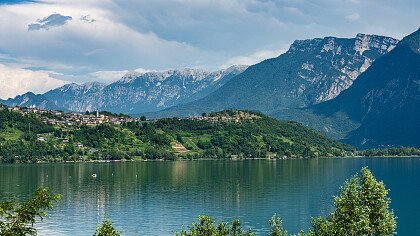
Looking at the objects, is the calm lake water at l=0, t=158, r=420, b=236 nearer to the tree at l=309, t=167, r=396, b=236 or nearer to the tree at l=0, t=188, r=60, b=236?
the tree at l=309, t=167, r=396, b=236

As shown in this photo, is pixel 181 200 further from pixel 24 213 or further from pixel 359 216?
pixel 24 213

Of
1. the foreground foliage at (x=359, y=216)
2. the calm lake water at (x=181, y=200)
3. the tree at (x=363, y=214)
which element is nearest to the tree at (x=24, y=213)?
the foreground foliage at (x=359, y=216)

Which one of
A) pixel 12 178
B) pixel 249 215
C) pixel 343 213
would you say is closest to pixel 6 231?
pixel 343 213

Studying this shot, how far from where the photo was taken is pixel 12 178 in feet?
631

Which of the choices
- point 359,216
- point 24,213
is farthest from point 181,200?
point 24,213

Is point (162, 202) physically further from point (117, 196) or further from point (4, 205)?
point (4, 205)

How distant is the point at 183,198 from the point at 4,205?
11402 cm

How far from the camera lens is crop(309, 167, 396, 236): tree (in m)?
43.7

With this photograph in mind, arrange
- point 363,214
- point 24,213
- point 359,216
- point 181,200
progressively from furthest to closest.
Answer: point 181,200
point 363,214
point 359,216
point 24,213

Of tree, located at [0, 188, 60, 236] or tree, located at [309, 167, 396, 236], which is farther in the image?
tree, located at [309, 167, 396, 236]

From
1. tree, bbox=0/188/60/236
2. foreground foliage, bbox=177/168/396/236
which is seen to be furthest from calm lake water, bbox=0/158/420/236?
tree, bbox=0/188/60/236

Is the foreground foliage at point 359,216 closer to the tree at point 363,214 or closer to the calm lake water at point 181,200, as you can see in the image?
the tree at point 363,214

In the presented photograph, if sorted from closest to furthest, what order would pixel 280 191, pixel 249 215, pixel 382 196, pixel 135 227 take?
pixel 382 196 < pixel 135 227 < pixel 249 215 < pixel 280 191

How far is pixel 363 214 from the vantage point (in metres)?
44.3
